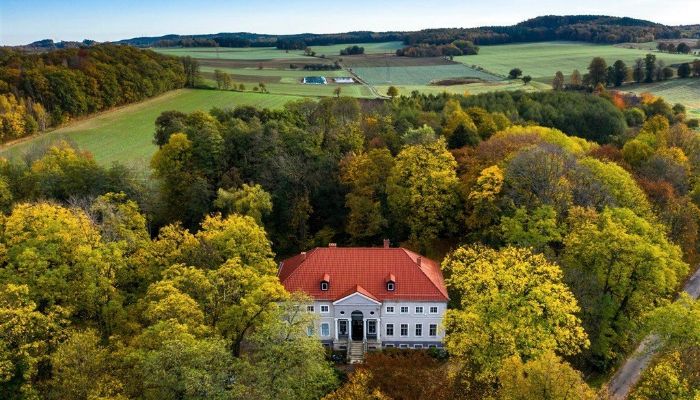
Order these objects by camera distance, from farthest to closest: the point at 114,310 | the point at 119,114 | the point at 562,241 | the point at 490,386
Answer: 1. the point at 119,114
2. the point at 562,241
3. the point at 114,310
4. the point at 490,386

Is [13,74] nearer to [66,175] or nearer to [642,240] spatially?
[66,175]

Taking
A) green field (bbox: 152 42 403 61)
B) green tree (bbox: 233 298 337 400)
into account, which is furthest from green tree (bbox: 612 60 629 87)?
green tree (bbox: 233 298 337 400)

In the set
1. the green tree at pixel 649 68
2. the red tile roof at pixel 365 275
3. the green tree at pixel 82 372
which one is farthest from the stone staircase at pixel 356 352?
the green tree at pixel 649 68

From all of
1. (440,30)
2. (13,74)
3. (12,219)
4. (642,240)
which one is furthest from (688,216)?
(440,30)

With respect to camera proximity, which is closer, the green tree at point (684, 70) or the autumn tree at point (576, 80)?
the autumn tree at point (576, 80)

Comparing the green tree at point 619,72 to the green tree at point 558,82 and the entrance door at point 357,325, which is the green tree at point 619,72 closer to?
the green tree at point 558,82

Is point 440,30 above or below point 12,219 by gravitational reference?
above
